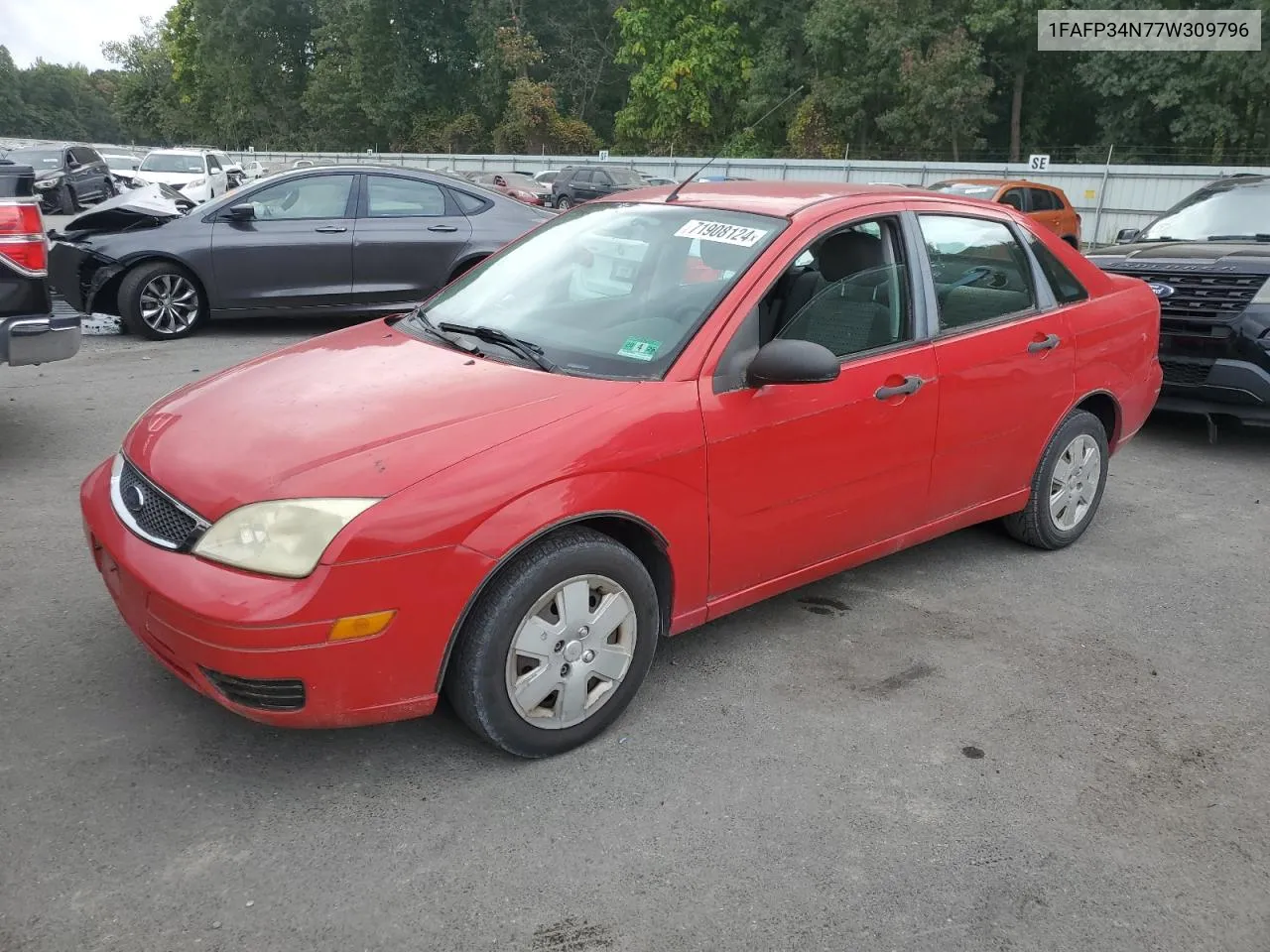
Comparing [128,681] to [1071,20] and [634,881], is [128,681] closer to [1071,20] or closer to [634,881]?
[634,881]

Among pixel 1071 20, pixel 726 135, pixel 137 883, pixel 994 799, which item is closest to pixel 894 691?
pixel 994 799

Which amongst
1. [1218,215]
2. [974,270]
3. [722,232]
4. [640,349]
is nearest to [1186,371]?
[1218,215]

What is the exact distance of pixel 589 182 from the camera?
101ft

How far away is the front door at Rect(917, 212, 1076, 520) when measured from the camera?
13.5 ft

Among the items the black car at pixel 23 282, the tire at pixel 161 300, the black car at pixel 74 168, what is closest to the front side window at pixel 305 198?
the tire at pixel 161 300

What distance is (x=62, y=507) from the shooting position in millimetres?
4988

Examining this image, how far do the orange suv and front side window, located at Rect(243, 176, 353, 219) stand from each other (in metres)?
9.18

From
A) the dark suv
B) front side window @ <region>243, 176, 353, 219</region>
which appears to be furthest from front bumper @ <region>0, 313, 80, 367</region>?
the dark suv

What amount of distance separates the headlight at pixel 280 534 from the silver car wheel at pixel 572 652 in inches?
23.5

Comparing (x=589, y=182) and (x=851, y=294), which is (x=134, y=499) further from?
(x=589, y=182)

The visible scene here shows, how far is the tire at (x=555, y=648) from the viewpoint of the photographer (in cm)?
290

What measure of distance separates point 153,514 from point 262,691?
65 cm

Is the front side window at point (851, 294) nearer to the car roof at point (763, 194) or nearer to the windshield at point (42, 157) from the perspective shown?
the car roof at point (763, 194)

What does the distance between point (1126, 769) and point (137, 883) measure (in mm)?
2775
